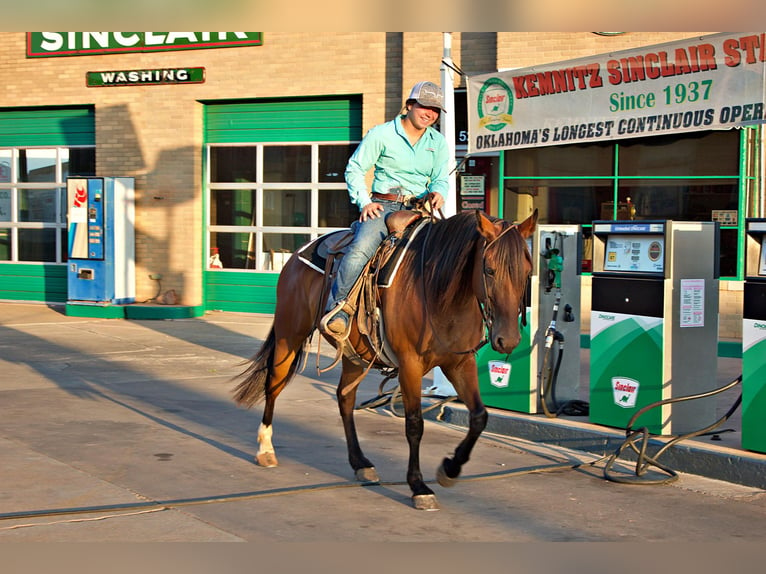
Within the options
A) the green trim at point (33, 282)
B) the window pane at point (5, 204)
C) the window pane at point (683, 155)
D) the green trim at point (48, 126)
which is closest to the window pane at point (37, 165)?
the green trim at point (48, 126)

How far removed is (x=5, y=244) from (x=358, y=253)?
16.8 meters

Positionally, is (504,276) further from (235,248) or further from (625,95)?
(235,248)

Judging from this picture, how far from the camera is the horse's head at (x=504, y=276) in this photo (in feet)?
19.4

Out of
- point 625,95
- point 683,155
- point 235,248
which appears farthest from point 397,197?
point 235,248

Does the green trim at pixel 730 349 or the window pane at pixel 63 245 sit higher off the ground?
the window pane at pixel 63 245

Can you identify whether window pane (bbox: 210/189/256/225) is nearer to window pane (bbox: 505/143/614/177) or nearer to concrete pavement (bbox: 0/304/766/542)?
window pane (bbox: 505/143/614/177)

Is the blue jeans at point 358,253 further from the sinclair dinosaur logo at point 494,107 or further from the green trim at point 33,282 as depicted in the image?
the green trim at point 33,282

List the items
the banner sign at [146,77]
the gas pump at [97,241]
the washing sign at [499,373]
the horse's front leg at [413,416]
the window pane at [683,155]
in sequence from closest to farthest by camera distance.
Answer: the horse's front leg at [413,416], the washing sign at [499,373], the window pane at [683,155], the gas pump at [97,241], the banner sign at [146,77]

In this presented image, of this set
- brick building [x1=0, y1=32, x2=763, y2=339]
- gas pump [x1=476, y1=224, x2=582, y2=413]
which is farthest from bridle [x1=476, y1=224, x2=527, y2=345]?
brick building [x1=0, y1=32, x2=763, y2=339]

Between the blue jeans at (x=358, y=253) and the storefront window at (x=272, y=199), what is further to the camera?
the storefront window at (x=272, y=199)

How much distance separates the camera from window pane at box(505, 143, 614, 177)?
16234 millimetres

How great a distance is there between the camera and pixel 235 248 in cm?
1991

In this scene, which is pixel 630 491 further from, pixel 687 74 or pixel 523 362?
pixel 687 74

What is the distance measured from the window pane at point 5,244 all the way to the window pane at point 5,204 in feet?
1.01
